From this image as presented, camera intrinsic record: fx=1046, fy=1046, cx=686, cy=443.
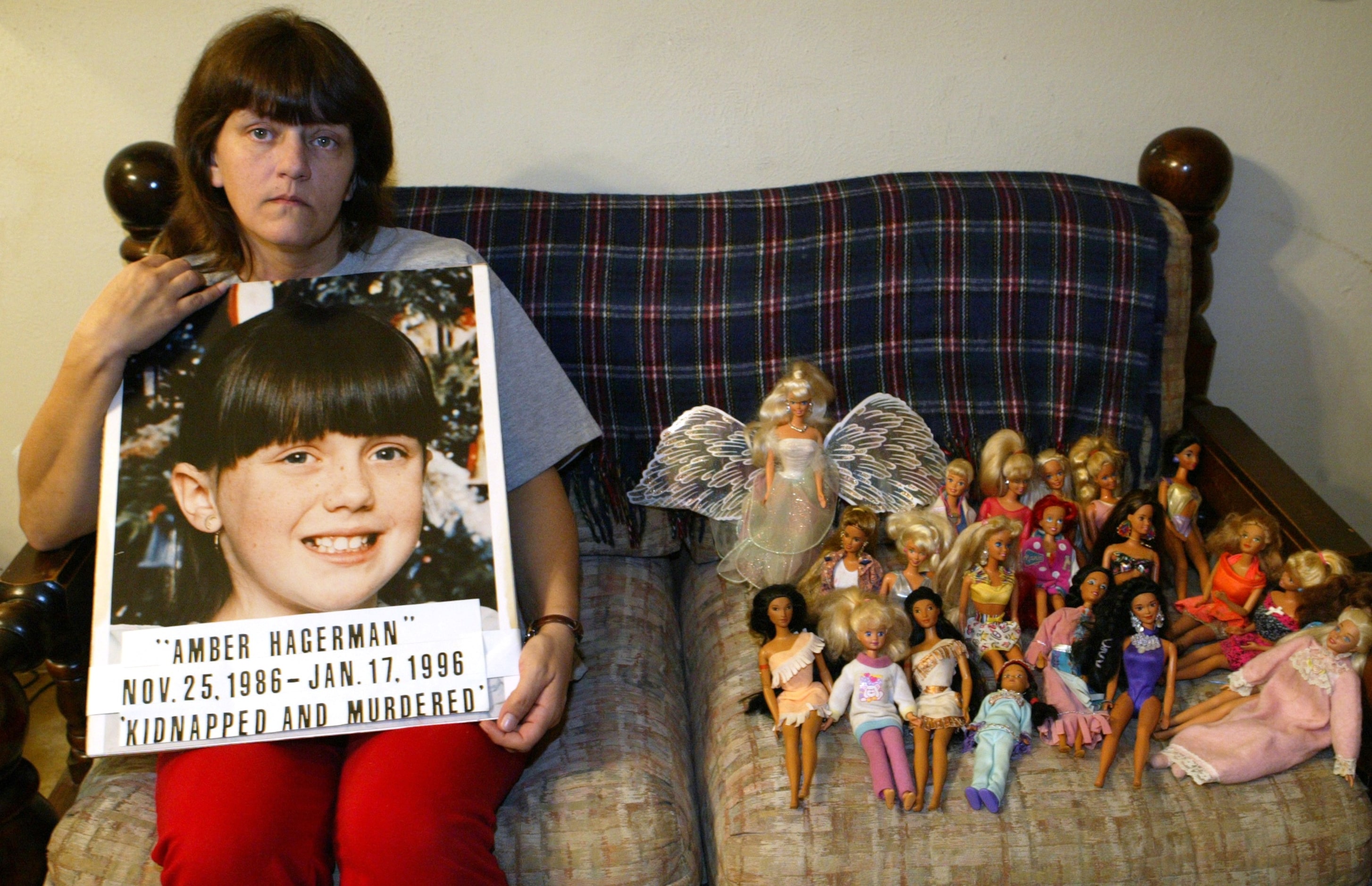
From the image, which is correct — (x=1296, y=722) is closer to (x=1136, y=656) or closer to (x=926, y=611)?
(x=1136, y=656)

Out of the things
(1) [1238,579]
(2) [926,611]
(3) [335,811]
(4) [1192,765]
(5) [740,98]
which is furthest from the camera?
(5) [740,98]

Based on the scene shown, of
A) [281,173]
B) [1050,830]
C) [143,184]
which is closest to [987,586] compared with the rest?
[1050,830]

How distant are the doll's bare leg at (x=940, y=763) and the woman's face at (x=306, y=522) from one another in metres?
0.61

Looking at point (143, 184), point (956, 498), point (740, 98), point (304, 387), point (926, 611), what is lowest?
point (926, 611)

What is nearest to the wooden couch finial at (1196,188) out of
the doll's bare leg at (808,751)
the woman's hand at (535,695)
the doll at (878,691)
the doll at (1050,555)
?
the doll at (1050,555)

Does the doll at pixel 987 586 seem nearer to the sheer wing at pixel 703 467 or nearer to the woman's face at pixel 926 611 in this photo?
the woman's face at pixel 926 611

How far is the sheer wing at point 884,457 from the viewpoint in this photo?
144cm

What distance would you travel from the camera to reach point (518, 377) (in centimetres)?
127

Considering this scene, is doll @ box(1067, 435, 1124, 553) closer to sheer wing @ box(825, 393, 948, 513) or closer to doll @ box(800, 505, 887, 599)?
sheer wing @ box(825, 393, 948, 513)

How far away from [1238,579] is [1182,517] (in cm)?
13

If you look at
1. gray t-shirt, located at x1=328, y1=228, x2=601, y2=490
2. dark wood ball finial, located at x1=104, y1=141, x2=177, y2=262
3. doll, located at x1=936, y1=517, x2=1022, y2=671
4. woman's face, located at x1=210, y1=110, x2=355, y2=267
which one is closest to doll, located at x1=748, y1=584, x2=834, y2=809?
doll, located at x1=936, y1=517, x2=1022, y2=671

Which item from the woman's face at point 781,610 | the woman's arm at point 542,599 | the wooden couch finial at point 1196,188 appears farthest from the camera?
the wooden couch finial at point 1196,188

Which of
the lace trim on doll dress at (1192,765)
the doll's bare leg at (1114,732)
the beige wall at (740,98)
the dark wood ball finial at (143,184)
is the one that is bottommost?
the lace trim on doll dress at (1192,765)

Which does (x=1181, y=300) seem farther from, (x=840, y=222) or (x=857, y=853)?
(x=857, y=853)
